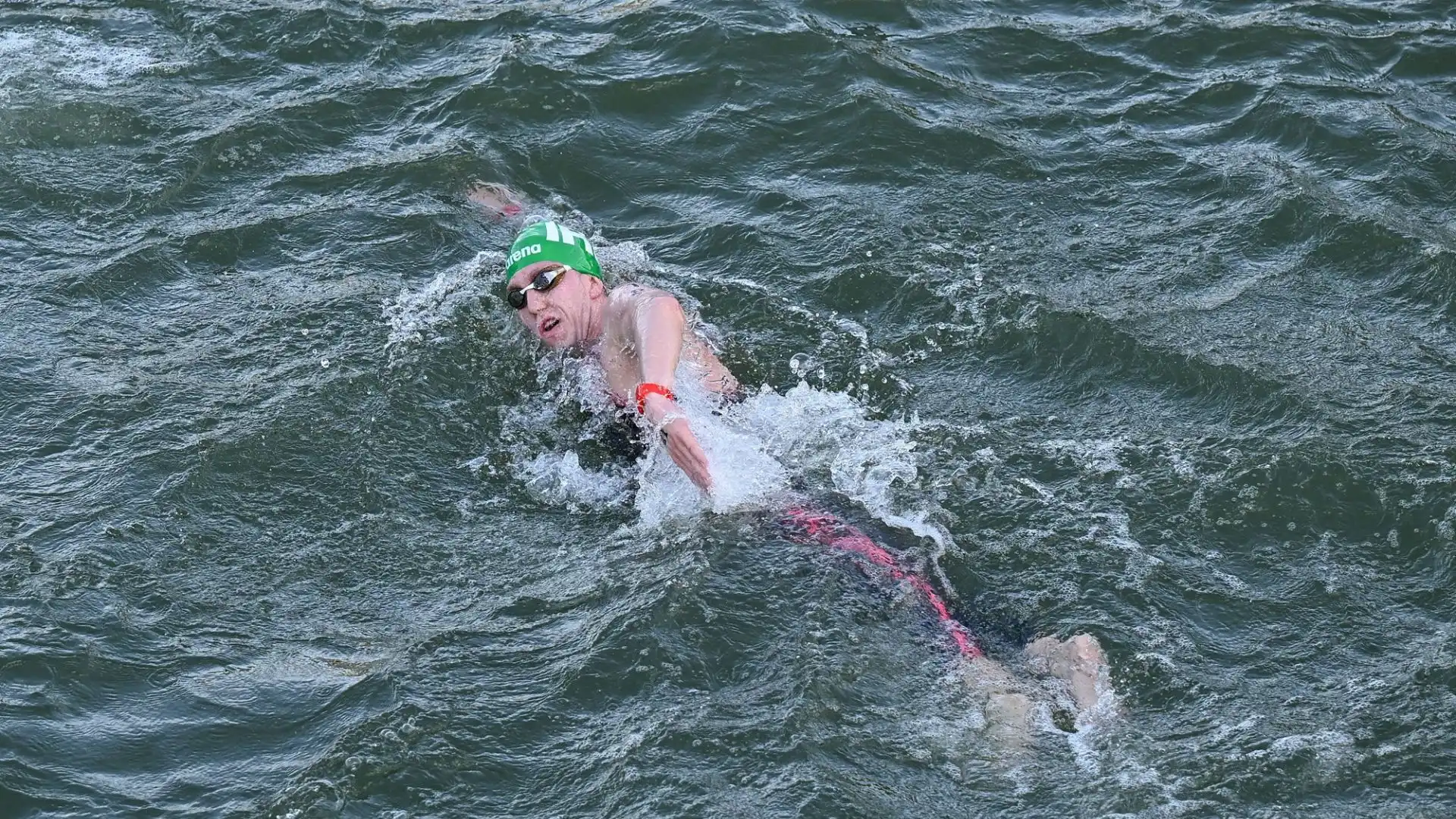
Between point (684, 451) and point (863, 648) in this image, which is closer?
point (863, 648)

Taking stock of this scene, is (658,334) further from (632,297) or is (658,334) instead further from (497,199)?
(497,199)

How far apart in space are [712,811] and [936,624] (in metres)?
1.40

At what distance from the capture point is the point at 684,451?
673 centimetres

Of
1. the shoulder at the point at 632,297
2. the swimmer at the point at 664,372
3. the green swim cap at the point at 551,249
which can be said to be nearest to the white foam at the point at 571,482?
the swimmer at the point at 664,372

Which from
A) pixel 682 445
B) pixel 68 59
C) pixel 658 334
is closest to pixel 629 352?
pixel 658 334

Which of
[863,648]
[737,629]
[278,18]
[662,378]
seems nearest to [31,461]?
[662,378]

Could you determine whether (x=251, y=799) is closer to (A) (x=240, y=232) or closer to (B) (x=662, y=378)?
(B) (x=662, y=378)

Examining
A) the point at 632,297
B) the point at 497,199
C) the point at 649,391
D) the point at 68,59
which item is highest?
the point at 68,59

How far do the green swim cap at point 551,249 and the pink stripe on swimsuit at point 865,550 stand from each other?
1.99 metres

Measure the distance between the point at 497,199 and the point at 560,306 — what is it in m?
2.25

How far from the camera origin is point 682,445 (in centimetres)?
673

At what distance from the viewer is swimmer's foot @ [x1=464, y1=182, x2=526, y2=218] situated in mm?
10000

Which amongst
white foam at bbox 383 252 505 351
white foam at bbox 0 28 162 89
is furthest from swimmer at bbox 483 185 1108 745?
white foam at bbox 0 28 162 89

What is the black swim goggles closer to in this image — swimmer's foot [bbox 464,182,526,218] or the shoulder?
the shoulder
